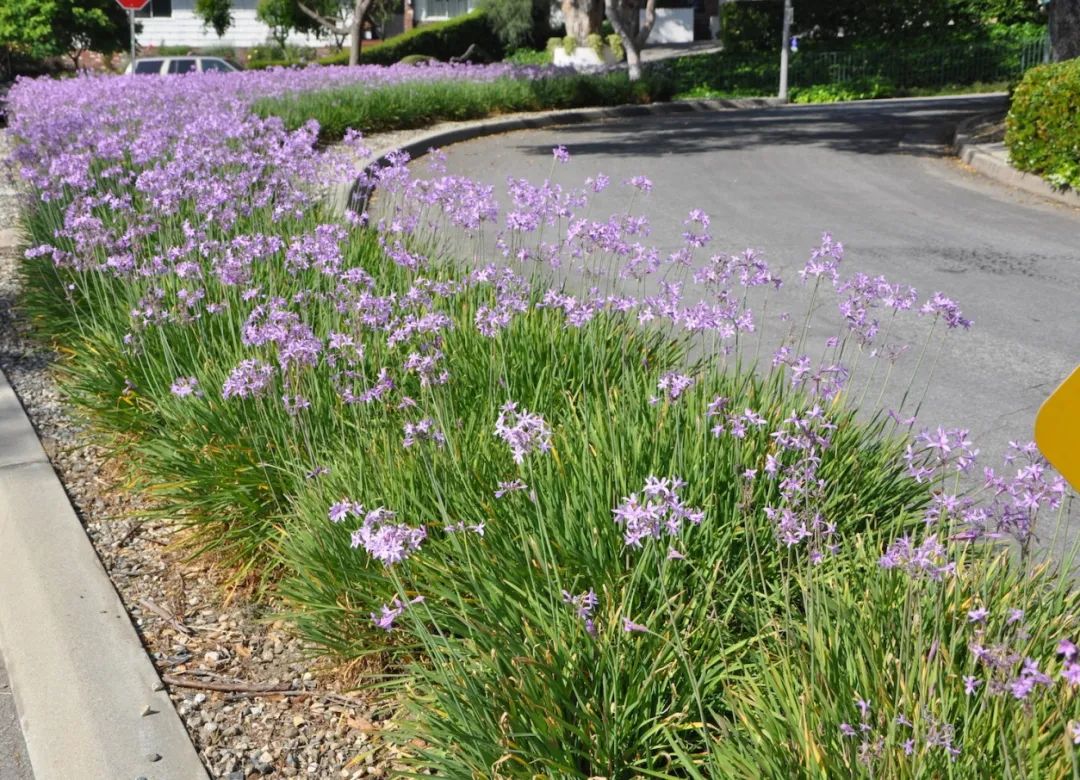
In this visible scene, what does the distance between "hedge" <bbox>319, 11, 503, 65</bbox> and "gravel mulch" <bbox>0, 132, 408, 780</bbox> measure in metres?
40.3

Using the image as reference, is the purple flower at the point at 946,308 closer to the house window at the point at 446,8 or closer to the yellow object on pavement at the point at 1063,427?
the yellow object on pavement at the point at 1063,427

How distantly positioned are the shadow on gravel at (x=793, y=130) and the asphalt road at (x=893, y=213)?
5 cm

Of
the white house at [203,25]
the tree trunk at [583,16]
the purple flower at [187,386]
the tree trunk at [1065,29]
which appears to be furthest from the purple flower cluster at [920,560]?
the white house at [203,25]

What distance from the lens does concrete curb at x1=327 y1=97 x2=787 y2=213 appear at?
717 inches

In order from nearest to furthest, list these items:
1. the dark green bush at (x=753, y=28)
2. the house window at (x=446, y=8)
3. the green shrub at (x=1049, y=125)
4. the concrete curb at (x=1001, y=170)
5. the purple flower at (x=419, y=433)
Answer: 1. the purple flower at (x=419, y=433)
2. the green shrub at (x=1049, y=125)
3. the concrete curb at (x=1001, y=170)
4. the dark green bush at (x=753, y=28)
5. the house window at (x=446, y=8)

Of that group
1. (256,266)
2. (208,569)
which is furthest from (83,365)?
(208,569)

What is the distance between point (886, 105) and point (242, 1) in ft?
119

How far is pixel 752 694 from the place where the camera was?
298cm

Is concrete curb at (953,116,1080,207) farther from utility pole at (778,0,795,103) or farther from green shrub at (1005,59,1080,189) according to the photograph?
utility pole at (778,0,795,103)

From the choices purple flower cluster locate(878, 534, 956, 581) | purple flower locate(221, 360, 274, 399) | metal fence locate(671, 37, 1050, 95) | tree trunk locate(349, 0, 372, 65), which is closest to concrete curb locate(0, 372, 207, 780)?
purple flower locate(221, 360, 274, 399)

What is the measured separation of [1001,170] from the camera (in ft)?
49.4

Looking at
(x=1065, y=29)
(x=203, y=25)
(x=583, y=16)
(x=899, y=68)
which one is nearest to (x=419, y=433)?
(x=1065, y=29)

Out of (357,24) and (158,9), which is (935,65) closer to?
(357,24)

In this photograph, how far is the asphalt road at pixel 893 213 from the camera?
274 inches
